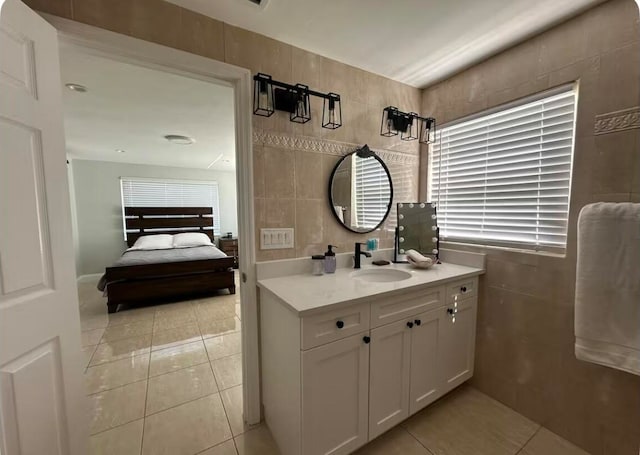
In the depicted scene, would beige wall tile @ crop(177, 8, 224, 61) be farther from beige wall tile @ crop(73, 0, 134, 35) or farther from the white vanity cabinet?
the white vanity cabinet

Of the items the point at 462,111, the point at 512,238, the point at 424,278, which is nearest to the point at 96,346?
the point at 424,278

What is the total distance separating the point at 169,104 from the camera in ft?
7.66

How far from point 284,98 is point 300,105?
0.38 ft

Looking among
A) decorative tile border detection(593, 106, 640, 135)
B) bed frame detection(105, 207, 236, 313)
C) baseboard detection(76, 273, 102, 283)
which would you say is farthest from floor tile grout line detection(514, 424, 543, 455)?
baseboard detection(76, 273, 102, 283)

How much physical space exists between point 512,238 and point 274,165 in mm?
1609

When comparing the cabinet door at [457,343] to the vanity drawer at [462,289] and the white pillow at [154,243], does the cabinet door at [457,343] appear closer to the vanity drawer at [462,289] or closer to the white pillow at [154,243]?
the vanity drawer at [462,289]

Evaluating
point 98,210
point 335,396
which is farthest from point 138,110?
point 98,210

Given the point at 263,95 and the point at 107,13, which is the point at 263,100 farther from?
the point at 107,13

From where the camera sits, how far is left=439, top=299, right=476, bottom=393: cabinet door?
1.59 m

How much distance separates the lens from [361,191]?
1.90 m

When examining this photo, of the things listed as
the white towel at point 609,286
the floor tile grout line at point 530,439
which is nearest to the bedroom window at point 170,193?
the floor tile grout line at point 530,439

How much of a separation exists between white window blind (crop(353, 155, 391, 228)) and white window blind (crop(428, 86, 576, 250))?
19.0 inches

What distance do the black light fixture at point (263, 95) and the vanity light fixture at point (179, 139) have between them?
2.34 m

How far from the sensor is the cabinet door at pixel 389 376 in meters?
1.28
